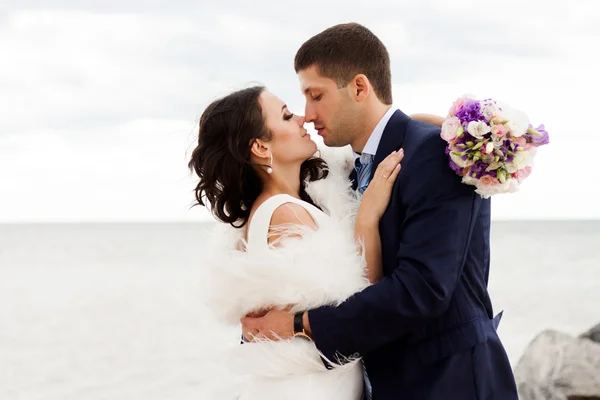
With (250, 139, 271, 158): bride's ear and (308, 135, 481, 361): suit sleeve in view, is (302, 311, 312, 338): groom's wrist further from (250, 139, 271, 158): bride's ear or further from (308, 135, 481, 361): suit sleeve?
(250, 139, 271, 158): bride's ear

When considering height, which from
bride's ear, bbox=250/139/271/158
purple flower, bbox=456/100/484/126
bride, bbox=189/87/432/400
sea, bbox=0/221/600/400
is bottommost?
sea, bbox=0/221/600/400

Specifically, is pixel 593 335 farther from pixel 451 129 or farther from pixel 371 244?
pixel 451 129

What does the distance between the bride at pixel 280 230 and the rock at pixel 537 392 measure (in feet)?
9.97

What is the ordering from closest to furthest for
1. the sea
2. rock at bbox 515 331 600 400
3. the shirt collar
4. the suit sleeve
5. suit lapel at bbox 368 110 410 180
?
the suit sleeve
suit lapel at bbox 368 110 410 180
the shirt collar
rock at bbox 515 331 600 400
the sea

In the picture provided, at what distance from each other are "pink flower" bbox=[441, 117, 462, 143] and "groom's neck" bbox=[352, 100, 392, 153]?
53 cm

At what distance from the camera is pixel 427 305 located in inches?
93.7

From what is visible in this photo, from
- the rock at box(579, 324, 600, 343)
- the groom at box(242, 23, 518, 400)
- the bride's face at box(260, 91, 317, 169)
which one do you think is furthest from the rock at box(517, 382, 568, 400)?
the bride's face at box(260, 91, 317, 169)

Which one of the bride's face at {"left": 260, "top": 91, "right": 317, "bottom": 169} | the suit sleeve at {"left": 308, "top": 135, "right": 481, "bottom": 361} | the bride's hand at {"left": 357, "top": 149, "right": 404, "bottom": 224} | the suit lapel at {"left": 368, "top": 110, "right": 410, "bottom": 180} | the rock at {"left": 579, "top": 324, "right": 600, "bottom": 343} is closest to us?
the suit sleeve at {"left": 308, "top": 135, "right": 481, "bottom": 361}

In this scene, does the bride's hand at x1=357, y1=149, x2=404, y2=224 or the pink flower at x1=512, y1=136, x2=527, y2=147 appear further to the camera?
the bride's hand at x1=357, y1=149, x2=404, y2=224

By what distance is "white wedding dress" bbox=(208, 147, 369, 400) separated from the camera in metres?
2.58

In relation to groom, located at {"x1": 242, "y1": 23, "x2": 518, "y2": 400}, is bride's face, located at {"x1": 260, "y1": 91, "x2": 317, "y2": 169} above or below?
above

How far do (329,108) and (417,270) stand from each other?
3.09ft

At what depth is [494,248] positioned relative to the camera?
34.9 meters

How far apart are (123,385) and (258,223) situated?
7729mm
